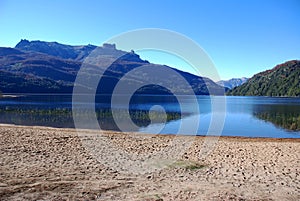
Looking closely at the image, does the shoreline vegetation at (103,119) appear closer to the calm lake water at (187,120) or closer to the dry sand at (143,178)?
the calm lake water at (187,120)

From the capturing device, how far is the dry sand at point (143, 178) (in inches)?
314

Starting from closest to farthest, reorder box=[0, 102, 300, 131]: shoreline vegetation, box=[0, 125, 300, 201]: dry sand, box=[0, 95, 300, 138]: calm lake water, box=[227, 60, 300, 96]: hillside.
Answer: box=[0, 125, 300, 201]: dry sand, box=[0, 95, 300, 138]: calm lake water, box=[0, 102, 300, 131]: shoreline vegetation, box=[227, 60, 300, 96]: hillside

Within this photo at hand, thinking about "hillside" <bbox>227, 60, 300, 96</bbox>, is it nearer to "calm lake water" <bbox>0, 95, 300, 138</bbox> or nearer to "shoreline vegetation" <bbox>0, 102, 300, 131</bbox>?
"calm lake water" <bbox>0, 95, 300, 138</bbox>

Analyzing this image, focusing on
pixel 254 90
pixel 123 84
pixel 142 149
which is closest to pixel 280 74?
pixel 254 90

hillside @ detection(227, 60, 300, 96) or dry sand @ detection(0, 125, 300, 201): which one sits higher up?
hillside @ detection(227, 60, 300, 96)

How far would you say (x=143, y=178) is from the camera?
9750 millimetres

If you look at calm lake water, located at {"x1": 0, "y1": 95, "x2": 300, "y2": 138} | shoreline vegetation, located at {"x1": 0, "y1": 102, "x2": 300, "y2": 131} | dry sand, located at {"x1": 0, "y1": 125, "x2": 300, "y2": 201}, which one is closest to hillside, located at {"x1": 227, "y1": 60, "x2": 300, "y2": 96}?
calm lake water, located at {"x1": 0, "y1": 95, "x2": 300, "y2": 138}

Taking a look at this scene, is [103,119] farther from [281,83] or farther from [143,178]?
[281,83]

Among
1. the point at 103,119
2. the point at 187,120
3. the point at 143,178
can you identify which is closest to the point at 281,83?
the point at 187,120

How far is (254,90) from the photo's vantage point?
193 metres

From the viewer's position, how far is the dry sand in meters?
7.98

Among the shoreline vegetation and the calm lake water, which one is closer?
the calm lake water

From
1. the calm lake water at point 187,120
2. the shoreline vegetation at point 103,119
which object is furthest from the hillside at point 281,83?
the shoreline vegetation at point 103,119

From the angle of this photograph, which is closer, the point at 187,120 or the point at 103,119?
the point at 103,119
